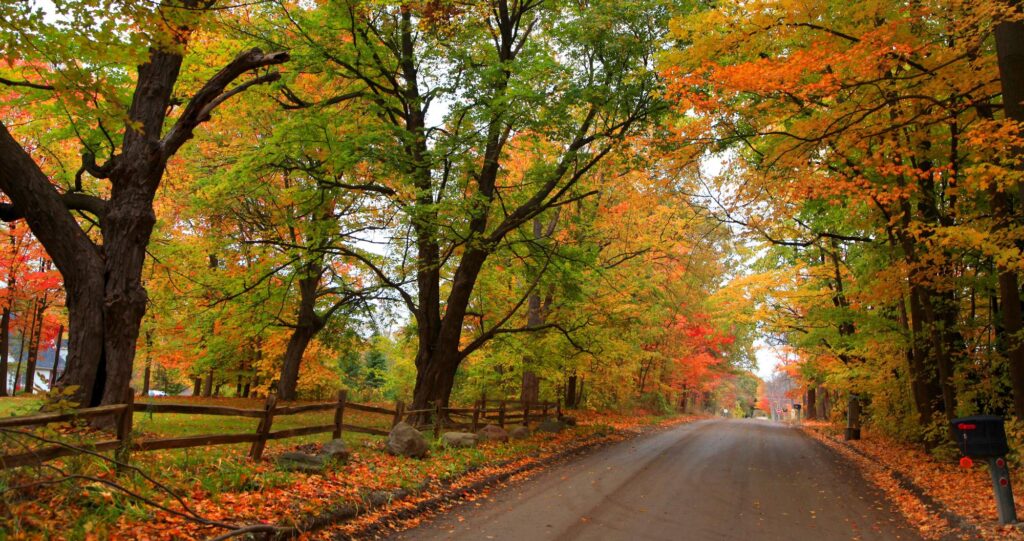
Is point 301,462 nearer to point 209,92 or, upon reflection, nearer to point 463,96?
point 209,92

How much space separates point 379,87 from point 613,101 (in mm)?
5034

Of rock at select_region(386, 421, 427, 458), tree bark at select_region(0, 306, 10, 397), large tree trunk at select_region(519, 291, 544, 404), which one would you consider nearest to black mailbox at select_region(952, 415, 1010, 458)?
rock at select_region(386, 421, 427, 458)

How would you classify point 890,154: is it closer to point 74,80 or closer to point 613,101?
point 613,101

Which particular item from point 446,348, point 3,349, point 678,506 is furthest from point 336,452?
point 3,349

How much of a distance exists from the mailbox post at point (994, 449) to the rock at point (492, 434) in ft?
28.5

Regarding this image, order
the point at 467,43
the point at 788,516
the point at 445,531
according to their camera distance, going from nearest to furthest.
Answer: the point at 445,531 < the point at 788,516 < the point at 467,43

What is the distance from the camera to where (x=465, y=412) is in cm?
1425

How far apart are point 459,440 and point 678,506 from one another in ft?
15.8

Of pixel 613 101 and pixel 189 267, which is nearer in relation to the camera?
pixel 613 101

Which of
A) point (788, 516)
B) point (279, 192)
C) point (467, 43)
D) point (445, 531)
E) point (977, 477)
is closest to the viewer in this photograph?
point (445, 531)

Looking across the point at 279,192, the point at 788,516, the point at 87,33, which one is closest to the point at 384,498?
the point at 788,516

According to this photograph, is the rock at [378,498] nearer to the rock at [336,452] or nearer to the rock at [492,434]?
the rock at [336,452]

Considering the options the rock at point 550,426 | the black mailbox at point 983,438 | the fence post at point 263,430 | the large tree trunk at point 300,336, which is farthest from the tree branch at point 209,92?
the large tree trunk at point 300,336

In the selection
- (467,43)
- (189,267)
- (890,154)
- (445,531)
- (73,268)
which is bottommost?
(445,531)
